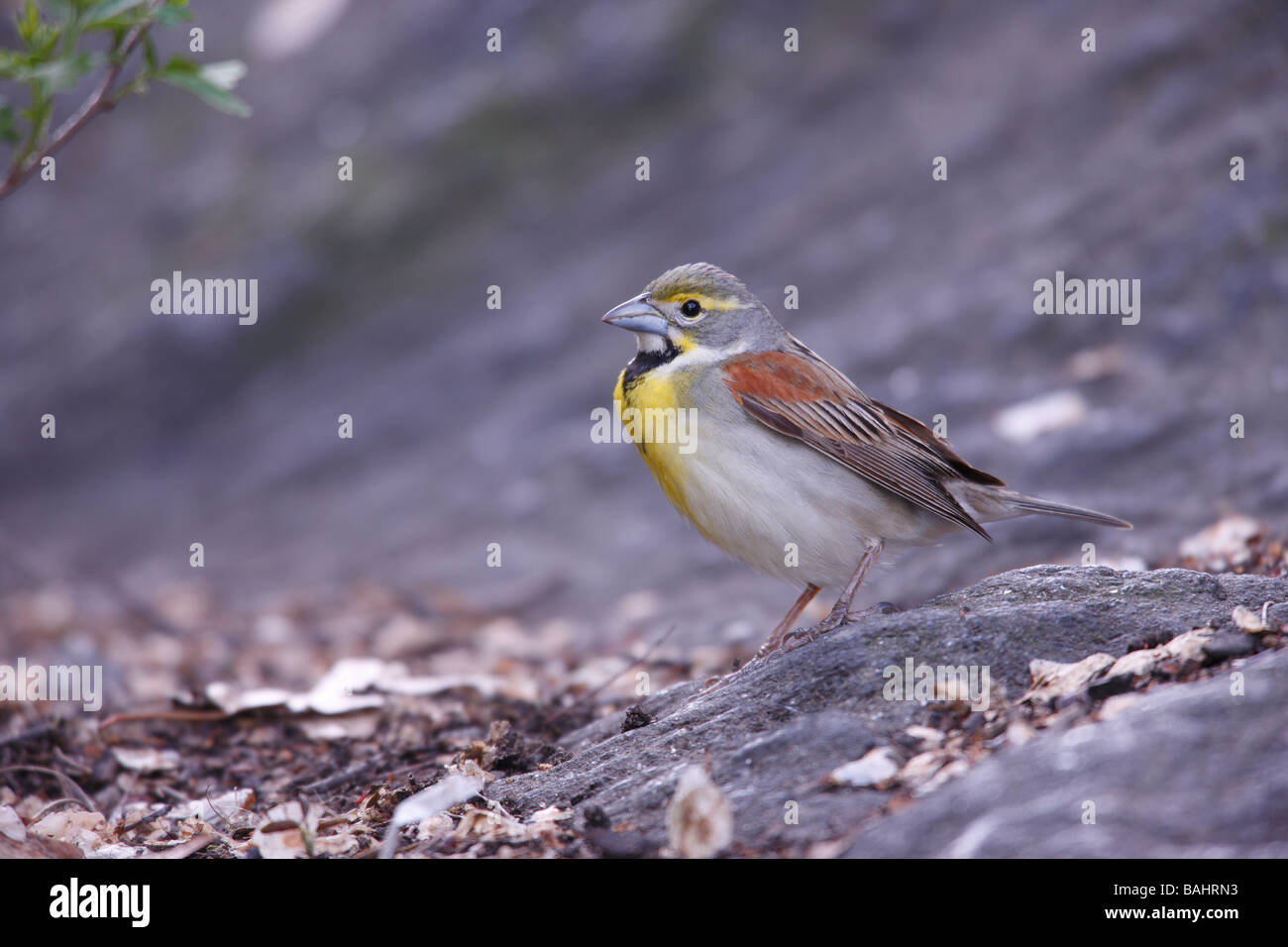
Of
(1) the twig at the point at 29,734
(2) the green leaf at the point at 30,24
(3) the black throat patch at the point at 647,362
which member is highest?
(2) the green leaf at the point at 30,24

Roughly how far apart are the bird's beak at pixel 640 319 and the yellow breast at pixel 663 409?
269 millimetres

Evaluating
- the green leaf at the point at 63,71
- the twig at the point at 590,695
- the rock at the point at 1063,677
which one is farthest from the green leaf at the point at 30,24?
the rock at the point at 1063,677

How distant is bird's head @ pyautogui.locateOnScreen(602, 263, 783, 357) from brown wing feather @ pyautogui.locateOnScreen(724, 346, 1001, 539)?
19 cm

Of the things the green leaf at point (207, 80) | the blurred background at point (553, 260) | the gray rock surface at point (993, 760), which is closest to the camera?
the gray rock surface at point (993, 760)

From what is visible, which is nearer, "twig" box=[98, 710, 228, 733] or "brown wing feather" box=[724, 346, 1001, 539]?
"brown wing feather" box=[724, 346, 1001, 539]

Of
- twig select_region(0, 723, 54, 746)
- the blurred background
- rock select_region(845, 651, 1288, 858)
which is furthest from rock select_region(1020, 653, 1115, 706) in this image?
twig select_region(0, 723, 54, 746)

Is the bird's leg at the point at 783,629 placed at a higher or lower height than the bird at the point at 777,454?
lower

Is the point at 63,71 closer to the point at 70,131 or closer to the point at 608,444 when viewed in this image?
the point at 70,131

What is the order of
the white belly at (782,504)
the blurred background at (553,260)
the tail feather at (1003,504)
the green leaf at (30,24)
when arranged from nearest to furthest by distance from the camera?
1. the green leaf at (30,24)
2. the white belly at (782,504)
3. the tail feather at (1003,504)
4. the blurred background at (553,260)

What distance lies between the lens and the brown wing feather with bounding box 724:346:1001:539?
548 cm

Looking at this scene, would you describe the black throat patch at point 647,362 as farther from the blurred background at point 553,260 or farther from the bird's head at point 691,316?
the blurred background at point 553,260

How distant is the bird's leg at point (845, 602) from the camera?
5.16m

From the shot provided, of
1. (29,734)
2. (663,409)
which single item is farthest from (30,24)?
(29,734)

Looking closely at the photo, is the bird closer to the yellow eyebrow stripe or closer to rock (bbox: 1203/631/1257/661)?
the yellow eyebrow stripe
